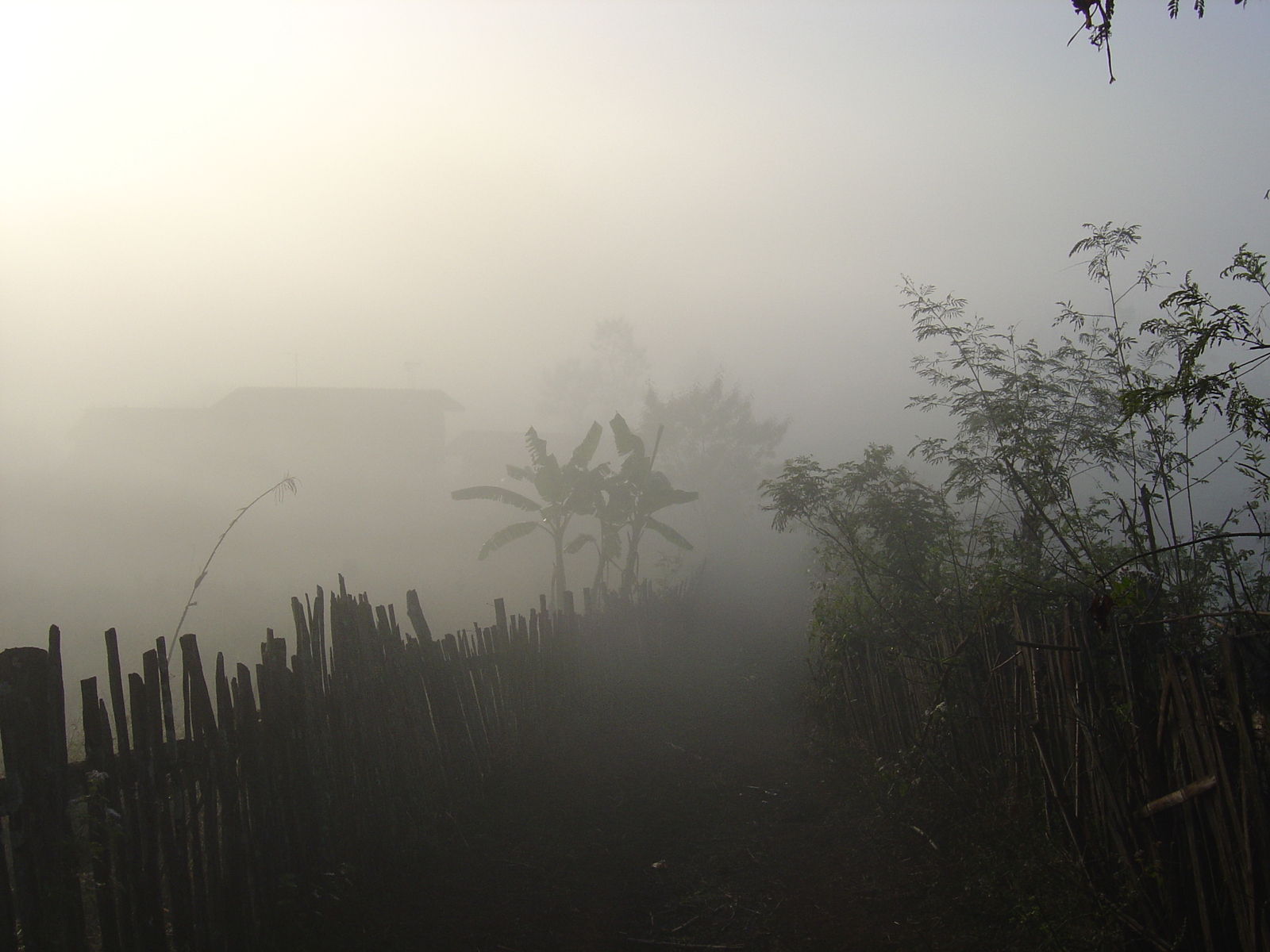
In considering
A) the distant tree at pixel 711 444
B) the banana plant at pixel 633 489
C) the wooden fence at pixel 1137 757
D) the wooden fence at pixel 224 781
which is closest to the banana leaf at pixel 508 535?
the banana plant at pixel 633 489

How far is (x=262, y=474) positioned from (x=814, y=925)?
33.6m

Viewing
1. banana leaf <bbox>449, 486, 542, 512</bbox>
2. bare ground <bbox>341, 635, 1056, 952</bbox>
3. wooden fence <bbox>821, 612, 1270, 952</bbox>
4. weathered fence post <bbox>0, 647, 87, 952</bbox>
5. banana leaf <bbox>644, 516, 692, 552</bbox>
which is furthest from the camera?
banana leaf <bbox>644, 516, 692, 552</bbox>

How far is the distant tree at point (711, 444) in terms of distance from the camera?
39.4 m

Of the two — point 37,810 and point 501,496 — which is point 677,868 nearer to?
point 37,810

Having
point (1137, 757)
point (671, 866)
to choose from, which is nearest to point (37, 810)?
point (671, 866)

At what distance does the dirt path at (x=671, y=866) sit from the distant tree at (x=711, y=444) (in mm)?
30913

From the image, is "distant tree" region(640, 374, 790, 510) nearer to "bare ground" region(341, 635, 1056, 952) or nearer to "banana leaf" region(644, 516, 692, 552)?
"banana leaf" region(644, 516, 692, 552)

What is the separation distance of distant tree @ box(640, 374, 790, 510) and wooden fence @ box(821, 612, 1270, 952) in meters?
33.6

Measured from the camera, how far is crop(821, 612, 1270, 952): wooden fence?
10.0 ft

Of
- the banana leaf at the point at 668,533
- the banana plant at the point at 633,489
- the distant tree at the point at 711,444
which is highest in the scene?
the distant tree at the point at 711,444

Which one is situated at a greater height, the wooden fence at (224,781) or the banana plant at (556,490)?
the banana plant at (556,490)

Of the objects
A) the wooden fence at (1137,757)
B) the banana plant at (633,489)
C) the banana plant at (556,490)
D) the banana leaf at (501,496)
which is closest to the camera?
the wooden fence at (1137,757)

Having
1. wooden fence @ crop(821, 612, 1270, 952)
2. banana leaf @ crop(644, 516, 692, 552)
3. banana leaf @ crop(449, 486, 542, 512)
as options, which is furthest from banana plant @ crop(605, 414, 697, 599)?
wooden fence @ crop(821, 612, 1270, 952)

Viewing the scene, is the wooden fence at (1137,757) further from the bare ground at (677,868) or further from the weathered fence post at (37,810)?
the weathered fence post at (37,810)
